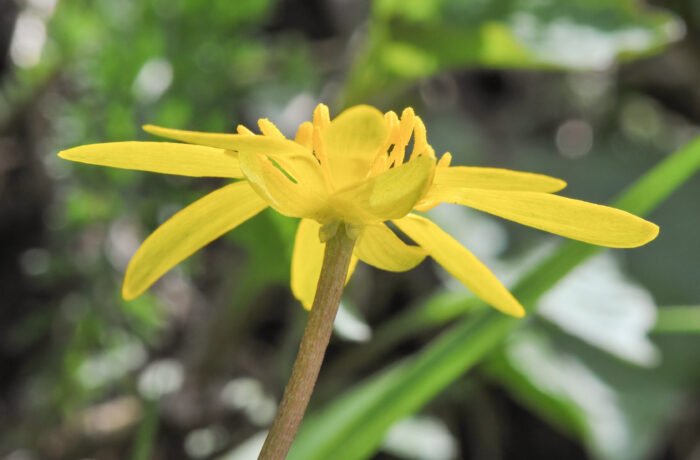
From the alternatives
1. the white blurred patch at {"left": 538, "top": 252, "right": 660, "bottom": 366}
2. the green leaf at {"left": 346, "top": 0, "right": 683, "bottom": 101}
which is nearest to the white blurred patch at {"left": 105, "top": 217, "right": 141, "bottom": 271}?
the green leaf at {"left": 346, "top": 0, "right": 683, "bottom": 101}

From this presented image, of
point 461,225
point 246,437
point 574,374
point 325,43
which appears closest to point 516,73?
point 325,43

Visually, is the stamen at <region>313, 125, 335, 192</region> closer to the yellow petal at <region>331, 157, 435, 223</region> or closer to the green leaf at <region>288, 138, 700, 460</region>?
the yellow petal at <region>331, 157, 435, 223</region>

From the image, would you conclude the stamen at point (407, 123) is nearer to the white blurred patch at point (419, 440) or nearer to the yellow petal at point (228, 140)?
the yellow petal at point (228, 140)

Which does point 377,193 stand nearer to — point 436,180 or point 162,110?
point 436,180

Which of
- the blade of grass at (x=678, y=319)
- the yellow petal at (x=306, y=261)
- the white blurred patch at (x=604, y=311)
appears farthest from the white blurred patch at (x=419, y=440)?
the yellow petal at (x=306, y=261)

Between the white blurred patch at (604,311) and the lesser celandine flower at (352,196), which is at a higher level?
the lesser celandine flower at (352,196)

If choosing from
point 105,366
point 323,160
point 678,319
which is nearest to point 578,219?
point 323,160
